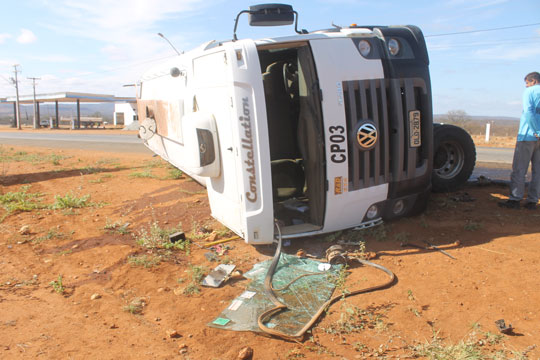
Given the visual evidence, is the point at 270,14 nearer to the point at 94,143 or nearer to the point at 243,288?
the point at 243,288

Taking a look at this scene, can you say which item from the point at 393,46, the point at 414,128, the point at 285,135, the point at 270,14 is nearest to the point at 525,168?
the point at 414,128

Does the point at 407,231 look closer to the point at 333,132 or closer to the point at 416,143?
the point at 416,143

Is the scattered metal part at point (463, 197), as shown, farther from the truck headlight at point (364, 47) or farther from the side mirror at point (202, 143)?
the side mirror at point (202, 143)

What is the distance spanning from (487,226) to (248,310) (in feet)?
10.9

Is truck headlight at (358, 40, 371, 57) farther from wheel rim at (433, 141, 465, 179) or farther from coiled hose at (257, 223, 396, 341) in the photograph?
wheel rim at (433, 141, 465, 179)

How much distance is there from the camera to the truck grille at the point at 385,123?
4.41m

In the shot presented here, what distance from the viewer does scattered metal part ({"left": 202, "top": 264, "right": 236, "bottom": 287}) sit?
3936mm

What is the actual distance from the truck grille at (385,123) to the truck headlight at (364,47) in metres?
0.32

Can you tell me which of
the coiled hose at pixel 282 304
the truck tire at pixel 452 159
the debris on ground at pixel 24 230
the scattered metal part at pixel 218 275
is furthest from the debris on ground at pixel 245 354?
the truck tire at pixel 452 159

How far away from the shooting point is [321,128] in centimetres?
431

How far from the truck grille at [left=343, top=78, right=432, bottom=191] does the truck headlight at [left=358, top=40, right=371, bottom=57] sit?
0.32 metres

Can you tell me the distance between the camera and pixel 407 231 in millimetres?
4973

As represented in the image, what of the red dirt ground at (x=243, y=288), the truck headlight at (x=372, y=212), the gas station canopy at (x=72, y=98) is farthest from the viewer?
the gas station canopy at (x=72, y=98)

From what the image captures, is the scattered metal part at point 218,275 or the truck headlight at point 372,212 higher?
the truck headlight at point 372,212
